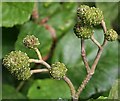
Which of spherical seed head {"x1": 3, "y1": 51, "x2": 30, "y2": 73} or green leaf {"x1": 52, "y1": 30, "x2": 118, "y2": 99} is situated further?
green leaf {"x1": 52, "y1": 30, "x2": 118, "y2": 99}

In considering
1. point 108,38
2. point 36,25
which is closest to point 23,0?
point 36,25

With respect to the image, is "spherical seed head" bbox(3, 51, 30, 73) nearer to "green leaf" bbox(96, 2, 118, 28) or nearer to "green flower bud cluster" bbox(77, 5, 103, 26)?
"green flower bud cluster" bbox(77, 5, 103, 26)

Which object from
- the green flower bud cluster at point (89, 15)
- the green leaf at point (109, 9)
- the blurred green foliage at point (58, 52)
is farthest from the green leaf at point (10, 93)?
the green flower bud cluster at point (89, 15)

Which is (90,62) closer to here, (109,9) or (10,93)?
(109,9)

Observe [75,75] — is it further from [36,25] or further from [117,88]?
[117,88]

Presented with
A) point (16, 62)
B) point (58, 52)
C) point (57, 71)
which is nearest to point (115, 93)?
point (57, 71)

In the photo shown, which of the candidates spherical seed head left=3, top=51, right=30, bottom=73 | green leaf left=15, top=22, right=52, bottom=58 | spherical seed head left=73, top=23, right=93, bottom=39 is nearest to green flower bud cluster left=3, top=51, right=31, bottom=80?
spherical seed head left=3, top=51, right=30, bottom=73

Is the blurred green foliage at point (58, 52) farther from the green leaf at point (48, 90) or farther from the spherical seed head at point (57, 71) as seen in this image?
the spherical seed head at point (57, 71)
